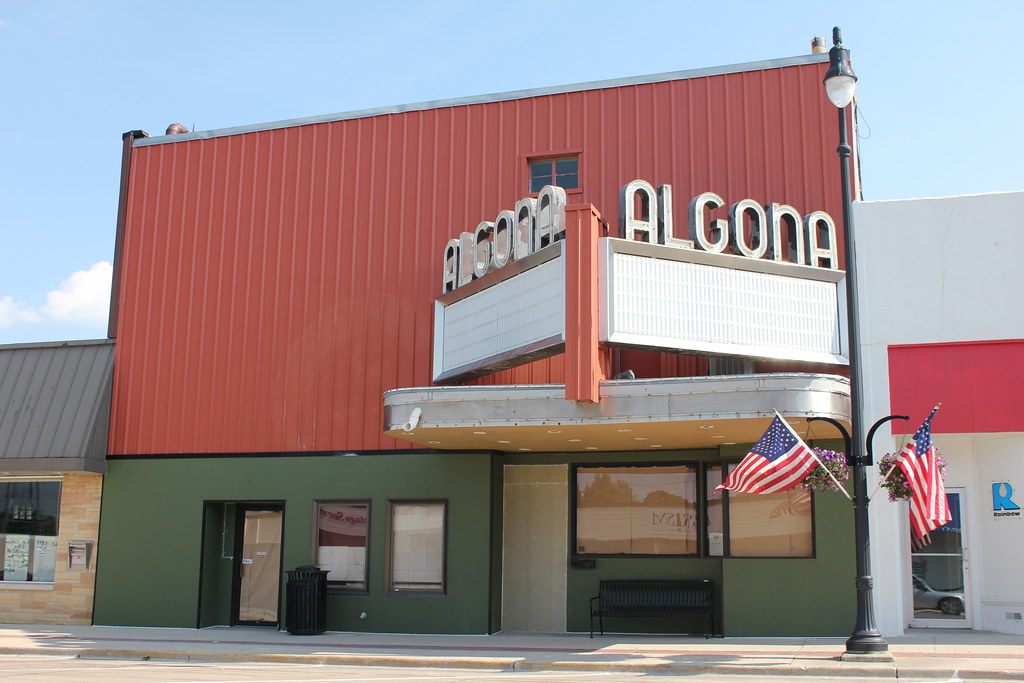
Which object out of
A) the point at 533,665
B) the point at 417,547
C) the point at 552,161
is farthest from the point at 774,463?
the point at 552,161

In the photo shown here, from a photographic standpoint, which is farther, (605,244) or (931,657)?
(605,244)

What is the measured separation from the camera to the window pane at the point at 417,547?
18.3m

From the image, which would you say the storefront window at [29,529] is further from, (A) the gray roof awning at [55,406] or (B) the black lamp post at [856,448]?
(B) the black lamp post at [856,448]

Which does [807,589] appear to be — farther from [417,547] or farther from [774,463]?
[417,547]

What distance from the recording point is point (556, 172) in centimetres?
1917

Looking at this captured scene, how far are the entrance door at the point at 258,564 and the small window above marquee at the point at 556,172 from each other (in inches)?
315

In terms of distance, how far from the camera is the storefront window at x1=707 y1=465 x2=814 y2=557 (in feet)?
54.5

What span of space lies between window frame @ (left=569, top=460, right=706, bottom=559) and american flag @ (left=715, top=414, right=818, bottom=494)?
4531 mm

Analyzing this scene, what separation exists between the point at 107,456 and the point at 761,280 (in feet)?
43.4

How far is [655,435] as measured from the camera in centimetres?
1579

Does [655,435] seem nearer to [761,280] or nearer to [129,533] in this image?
[761,280]

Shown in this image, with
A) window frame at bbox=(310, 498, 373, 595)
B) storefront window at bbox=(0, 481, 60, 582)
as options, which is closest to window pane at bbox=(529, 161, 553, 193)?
window frame at bbox=(310, 498, 373, 595)

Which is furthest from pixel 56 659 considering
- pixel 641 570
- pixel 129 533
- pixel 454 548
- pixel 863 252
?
pixel 863 252

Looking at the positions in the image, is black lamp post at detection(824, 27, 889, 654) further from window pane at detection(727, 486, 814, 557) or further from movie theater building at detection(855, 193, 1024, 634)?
window pane at detection(727, 486, 814, 557)
